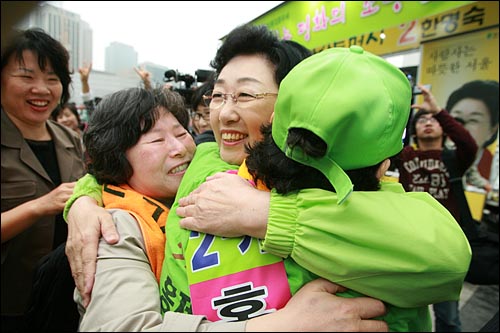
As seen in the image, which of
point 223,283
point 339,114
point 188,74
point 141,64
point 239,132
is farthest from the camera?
point 141,64

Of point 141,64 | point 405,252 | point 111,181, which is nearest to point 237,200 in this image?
point 405,252

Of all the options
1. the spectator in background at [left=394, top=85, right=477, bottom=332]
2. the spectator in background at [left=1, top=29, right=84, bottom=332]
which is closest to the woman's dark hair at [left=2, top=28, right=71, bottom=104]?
the spectator in background at [left=1, top=29, right=84, bottom=332]

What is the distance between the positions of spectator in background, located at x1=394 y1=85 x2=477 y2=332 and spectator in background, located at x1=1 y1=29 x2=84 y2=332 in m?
2.60

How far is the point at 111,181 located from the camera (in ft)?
4.51

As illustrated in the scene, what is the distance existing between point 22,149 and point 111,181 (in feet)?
2.89

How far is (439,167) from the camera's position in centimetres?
278

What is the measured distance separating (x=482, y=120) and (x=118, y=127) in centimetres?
427

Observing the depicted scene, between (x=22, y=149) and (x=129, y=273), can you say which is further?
(x=22, y=149)

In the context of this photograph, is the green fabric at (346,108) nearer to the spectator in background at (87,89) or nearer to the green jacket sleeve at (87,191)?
the green jacket sleeve at (87,191)

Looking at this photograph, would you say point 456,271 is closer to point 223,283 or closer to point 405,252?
point 405,252

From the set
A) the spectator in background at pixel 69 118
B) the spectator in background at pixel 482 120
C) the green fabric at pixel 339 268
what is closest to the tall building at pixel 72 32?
the green fabric at pixel 339 268

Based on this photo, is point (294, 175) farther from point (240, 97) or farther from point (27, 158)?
point (27, 158)

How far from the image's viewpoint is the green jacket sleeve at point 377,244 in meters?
0.70

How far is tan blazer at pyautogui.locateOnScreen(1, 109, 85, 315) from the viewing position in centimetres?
176
